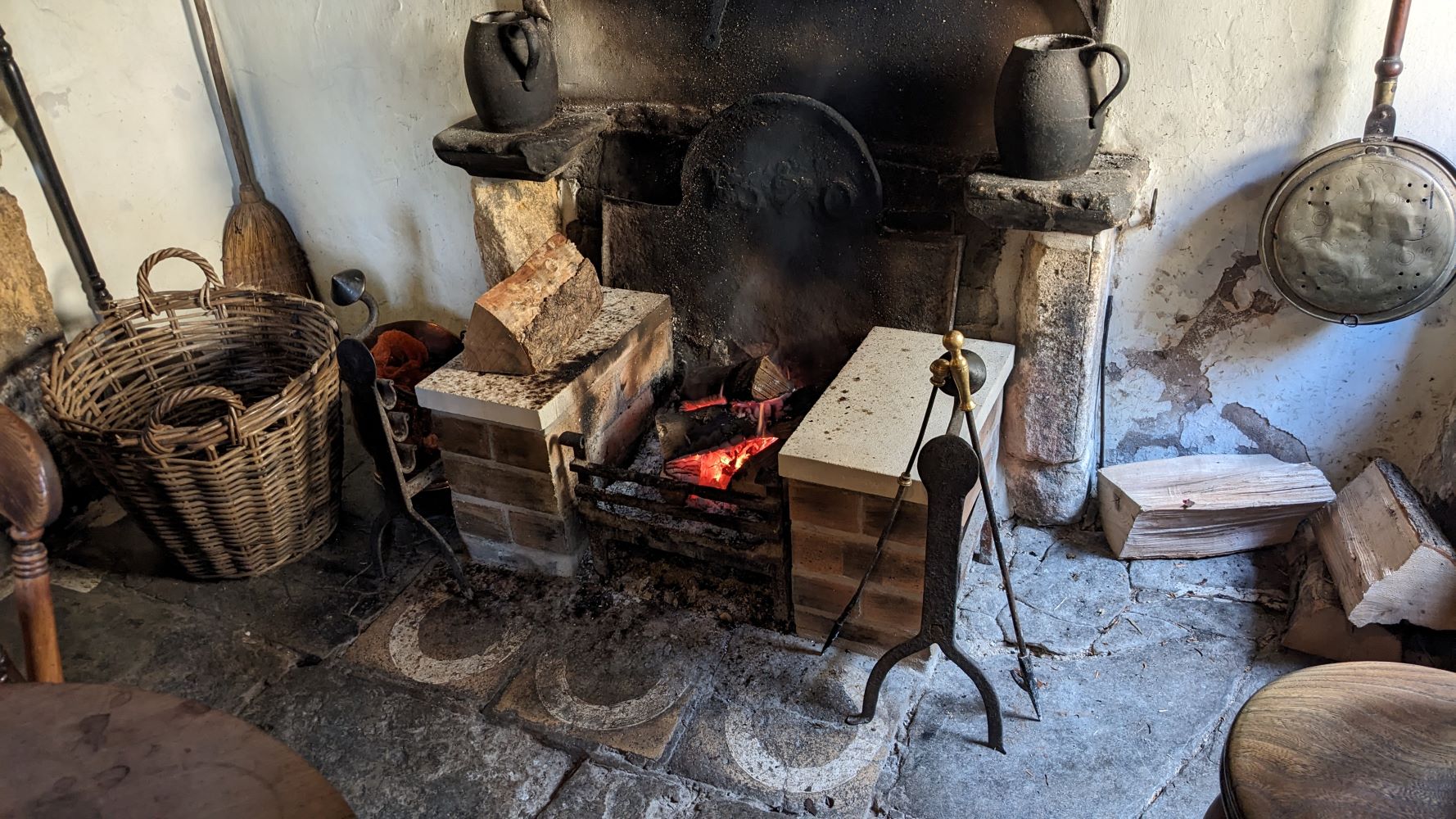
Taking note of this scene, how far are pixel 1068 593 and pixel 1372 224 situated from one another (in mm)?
1121

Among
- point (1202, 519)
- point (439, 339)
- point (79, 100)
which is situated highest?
point (79, 100)

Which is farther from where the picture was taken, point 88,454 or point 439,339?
point 439,339

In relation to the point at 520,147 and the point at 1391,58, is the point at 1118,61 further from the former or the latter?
the point at 520,147

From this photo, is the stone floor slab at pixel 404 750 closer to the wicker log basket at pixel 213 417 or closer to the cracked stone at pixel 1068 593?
the wicker log basket at pixel 213 417

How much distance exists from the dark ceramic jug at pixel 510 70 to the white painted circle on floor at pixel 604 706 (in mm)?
1520

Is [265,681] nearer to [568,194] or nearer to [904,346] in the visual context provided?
[568,194]

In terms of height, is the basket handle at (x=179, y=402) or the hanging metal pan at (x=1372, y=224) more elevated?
the hanging metal pan at (x=1372, y=224)

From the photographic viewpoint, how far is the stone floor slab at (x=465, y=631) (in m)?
2.41

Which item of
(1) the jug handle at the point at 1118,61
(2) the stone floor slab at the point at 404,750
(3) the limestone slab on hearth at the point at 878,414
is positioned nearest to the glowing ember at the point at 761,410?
(3) the limestone slab on hearth at the point at 878,414

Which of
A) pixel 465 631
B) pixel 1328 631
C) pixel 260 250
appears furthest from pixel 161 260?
pixel 1328 631

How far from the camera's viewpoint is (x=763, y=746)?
2146mm

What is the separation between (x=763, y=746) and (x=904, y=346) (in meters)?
1.08

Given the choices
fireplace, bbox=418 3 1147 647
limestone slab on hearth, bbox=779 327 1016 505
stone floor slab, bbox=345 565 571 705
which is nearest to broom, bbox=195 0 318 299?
fireplace, bbox=418 3 1147 647

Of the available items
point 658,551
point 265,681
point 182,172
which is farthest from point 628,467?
point 182,172
